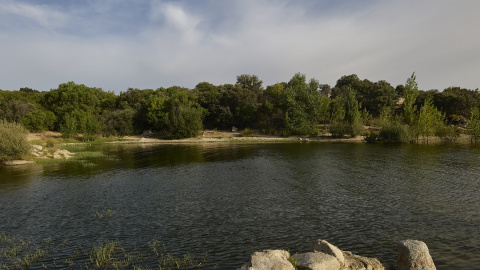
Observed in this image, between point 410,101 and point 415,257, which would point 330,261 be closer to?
point 415,257

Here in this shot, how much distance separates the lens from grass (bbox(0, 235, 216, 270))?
503 inches

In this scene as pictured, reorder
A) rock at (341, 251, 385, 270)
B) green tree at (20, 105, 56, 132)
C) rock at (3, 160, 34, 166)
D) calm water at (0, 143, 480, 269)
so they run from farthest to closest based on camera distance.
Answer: green tree at (20, 105, 56, 132)
rock at (3, 160, 34, 166)
calm water at (0, 143, 480, 269)
rock at (341, 251, 385, 270)

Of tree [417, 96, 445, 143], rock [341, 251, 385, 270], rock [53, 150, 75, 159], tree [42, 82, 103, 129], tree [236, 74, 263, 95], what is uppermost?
tree [236, 74, 263, 95]

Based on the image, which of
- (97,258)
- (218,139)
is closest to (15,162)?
(97,258)

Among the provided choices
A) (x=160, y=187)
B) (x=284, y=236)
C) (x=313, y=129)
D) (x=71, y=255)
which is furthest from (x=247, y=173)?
(x=313, y=129)

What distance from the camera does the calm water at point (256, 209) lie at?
1480 centimetres

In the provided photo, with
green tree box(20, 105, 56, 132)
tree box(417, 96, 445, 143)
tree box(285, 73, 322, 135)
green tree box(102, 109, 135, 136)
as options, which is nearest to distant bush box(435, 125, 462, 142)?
tree box(417, 96, 445, 143)

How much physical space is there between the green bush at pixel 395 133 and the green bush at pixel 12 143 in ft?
253

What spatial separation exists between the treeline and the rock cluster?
6961cm

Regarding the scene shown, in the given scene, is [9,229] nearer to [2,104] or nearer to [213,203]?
[213,203]

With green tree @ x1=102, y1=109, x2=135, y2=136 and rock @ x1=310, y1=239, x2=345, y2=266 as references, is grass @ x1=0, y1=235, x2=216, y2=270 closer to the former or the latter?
rock @ x1=310, y1=239, x2=345, y2=266

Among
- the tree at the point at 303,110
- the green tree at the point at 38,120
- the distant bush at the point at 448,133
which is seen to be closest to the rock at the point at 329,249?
the tree at the point at 303,110

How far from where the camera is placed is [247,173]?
35062mm

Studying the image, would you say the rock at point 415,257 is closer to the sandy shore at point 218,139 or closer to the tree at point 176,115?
the sandy shore at point 218,139
